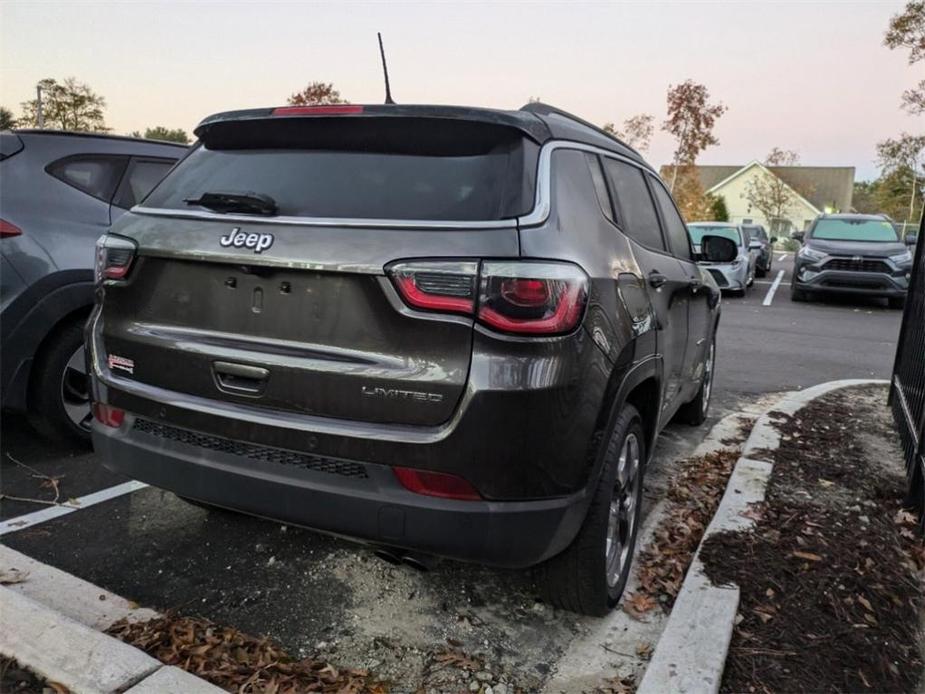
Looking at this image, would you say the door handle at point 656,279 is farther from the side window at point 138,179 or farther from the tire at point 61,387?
the side window at point 138,179

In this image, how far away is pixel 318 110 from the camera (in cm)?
259

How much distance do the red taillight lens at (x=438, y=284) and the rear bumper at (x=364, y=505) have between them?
522mm

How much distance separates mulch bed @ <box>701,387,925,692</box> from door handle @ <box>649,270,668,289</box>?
4.05 ft

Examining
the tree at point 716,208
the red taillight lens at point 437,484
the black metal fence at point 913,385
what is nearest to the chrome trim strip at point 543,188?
the red taillight lens at point 437,484

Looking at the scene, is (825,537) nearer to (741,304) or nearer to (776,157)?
(741,304)

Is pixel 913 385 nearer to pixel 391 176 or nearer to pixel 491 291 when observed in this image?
pixel 491 291

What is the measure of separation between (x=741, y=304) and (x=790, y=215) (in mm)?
51243

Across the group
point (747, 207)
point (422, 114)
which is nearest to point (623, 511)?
point (422, 114)

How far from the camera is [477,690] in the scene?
2455mm

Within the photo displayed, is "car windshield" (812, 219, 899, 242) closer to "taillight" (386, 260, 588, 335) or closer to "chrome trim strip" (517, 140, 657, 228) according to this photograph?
"chrome trim strip" (517, 140, 657, 228)

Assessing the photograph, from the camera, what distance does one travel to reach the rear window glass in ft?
7.55

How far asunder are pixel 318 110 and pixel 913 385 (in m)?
4.35

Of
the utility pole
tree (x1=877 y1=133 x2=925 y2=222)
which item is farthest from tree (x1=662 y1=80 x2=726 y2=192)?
the utility pole

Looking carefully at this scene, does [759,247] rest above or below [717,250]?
below
